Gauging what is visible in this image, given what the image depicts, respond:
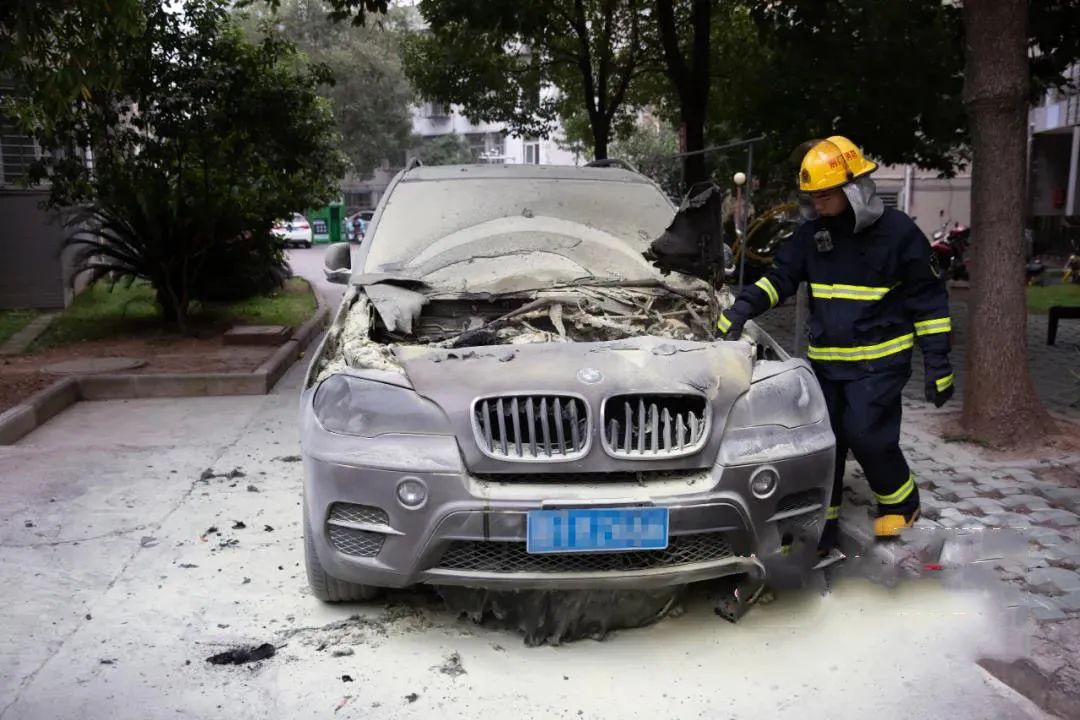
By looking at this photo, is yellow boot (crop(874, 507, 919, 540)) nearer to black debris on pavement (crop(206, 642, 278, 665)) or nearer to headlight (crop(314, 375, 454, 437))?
headlight (crop(314, 375, 454, 437))

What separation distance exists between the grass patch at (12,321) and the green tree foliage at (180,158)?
1165mm

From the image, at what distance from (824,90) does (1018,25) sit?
537 centimetres

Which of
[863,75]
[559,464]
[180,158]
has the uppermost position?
[863,75]

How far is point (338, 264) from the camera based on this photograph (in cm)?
523

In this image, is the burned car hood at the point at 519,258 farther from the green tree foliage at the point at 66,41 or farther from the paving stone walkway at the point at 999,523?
the green tree foliage at the point at 66,41

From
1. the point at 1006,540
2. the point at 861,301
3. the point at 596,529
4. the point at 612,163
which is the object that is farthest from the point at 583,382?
the point at 612,163

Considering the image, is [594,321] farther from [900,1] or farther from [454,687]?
[900,1]

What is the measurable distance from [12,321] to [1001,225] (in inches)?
432

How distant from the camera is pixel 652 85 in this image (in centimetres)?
1989

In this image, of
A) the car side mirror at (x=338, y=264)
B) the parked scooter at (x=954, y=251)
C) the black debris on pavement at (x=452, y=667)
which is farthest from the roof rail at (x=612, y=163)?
the parked scooter at (x=954, y=251)

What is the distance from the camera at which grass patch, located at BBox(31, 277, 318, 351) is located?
1031 centimetres

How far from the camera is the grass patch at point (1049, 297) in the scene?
44.7 feet

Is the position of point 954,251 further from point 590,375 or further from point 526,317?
point 590,375

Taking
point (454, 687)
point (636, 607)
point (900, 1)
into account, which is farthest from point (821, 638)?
point (900, 1)
